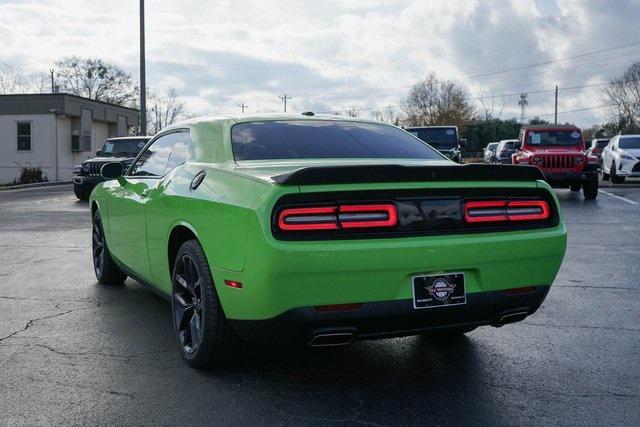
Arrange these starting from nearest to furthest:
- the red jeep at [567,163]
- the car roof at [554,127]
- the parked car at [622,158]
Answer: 1. the red jeep at [567,163]
2. the car roof at [554,127]
3. the parked car at [622,158]

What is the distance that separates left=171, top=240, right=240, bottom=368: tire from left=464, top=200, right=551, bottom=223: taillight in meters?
1.40

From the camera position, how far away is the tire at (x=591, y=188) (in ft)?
58.4

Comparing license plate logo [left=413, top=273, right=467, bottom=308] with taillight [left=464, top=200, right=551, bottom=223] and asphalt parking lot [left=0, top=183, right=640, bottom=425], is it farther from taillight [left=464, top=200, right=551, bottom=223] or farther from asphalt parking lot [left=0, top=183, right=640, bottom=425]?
asphalt parking lot [left=0, top=183, right=640, bottom=425]

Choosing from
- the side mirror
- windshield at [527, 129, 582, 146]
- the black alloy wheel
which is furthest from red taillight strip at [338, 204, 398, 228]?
windshield at [527, 129, 582, 146]

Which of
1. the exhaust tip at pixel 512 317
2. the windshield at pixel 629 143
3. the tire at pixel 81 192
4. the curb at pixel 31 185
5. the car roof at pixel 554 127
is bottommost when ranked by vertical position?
the curb at pixel 31 185

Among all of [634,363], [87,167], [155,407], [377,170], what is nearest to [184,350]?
[155,407]

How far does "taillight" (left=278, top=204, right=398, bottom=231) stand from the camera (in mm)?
3455

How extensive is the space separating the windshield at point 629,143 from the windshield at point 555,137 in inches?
243

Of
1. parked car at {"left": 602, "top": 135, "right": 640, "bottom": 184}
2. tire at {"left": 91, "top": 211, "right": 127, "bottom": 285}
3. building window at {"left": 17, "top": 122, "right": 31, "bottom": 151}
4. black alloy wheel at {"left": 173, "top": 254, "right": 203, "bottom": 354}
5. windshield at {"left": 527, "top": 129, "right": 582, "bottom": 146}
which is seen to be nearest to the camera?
black alloy wheel at {"left": 173, "top": 254, "right": 203, "bottom": 354}

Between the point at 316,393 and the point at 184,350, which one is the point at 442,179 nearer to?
the point at 316,393

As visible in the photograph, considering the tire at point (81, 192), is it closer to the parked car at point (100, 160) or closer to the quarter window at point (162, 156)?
the parked car at point (100, 160)

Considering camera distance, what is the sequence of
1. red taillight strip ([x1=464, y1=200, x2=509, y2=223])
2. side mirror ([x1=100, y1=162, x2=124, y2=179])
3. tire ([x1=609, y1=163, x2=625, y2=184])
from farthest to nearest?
1. tire ([x1=609, y1=163, x2=625, y2=184])
2. side mirror ([x1=100, y1=162, x2=124, y2=179])
3. red taillight strip ([x1=464, y1=200, x2=509, y2=223])

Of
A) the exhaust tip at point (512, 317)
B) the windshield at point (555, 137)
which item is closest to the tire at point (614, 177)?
the windshield at point (555, 137)

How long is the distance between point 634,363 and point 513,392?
0.98 m
